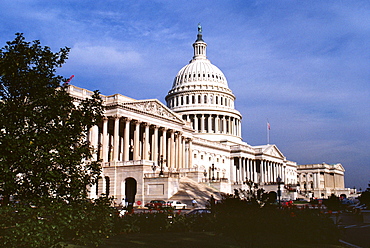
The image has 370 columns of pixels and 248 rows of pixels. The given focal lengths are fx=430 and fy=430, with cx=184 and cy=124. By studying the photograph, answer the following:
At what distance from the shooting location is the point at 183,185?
7000 cm

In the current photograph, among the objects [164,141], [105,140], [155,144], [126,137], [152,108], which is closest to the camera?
[105,140]

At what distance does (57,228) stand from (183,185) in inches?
2209

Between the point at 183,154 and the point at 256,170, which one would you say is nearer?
the point at 183,154

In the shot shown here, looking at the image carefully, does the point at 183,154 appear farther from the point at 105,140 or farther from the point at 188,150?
the point at 105,140

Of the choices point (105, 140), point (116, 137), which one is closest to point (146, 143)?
point (116, 137)

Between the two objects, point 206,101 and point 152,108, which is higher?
point 206,101

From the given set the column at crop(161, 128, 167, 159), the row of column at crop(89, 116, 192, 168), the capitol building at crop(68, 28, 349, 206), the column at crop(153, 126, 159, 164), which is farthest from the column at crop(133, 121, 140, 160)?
the column at crop(161, 128, 167, 159)

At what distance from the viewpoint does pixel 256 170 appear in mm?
133750

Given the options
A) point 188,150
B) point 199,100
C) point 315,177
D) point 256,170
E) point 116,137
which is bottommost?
point 315,177

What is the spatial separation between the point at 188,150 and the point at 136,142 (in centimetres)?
2382

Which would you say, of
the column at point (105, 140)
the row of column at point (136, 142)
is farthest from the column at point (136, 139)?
the column at point (105, 140)

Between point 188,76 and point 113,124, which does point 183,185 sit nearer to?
point 113,124

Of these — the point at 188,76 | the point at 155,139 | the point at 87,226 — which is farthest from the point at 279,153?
the point at 87,226

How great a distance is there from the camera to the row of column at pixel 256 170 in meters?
125
